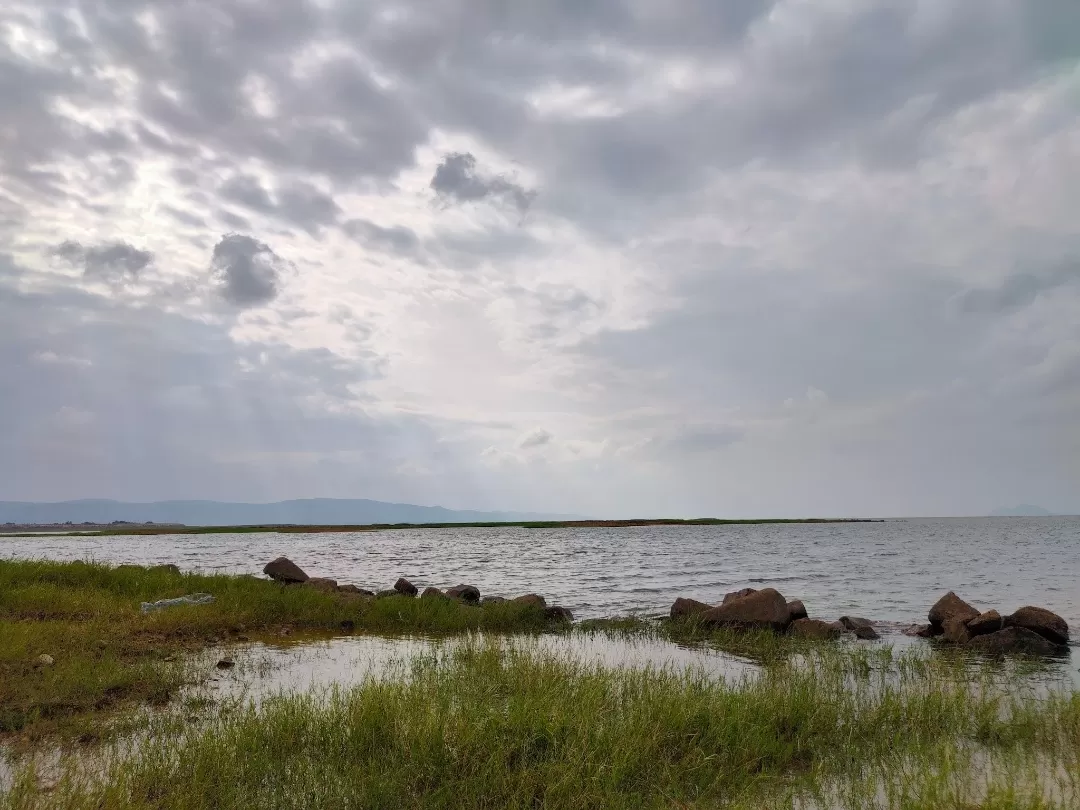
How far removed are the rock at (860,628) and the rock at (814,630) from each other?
84 cm

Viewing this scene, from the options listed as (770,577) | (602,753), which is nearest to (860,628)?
(602,753)

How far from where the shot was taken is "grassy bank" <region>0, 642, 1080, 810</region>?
6848 mm

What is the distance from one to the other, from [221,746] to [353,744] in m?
1.58

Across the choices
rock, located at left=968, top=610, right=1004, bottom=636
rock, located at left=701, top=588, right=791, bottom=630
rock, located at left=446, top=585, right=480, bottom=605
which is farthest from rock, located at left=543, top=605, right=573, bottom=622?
rock, located at left=968, top=610, right=1004, bottom=636

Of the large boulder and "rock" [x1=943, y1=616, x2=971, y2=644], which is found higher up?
the large boulder

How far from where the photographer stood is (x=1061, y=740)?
9.41m

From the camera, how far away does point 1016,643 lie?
61.9 ft

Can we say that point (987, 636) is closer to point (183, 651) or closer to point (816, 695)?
point (816, 695)

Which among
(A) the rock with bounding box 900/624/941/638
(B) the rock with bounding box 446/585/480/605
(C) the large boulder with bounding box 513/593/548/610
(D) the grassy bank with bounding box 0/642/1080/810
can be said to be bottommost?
(A) the rock with bounding box 900/624/941/638

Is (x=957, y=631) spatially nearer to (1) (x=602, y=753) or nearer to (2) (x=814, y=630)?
(2) (x=814, y=630)

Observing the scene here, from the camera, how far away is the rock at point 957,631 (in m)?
19.9

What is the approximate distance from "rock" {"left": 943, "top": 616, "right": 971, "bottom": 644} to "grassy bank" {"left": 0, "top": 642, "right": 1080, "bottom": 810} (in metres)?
9.13

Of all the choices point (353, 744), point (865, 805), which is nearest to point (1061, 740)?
point (865, 805)

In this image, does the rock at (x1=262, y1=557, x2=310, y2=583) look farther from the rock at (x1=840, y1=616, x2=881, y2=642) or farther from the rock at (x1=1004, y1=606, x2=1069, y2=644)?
the rock at (x1=1004, y1=606, x2=1069, y2=644)
